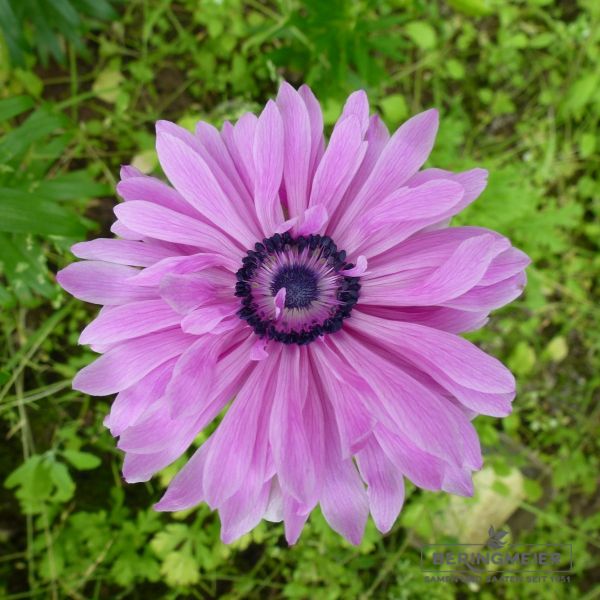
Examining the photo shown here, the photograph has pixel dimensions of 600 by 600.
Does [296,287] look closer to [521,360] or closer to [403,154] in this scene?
[403,154]

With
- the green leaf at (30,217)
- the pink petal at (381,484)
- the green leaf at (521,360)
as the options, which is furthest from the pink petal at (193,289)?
the green leaf at (521,360)

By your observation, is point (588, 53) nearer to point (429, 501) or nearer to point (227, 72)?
point (227, 72)

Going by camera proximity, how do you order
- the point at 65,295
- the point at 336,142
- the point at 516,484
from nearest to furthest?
the point at 336,142 < the point at 65,295 < the point at 516,484

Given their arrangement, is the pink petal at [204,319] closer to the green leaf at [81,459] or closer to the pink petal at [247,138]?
the pink petal at [247,138]

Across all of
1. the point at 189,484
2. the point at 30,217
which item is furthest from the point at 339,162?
the point at 30,217

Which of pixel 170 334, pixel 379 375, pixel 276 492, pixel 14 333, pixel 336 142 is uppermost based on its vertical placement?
pixel 336 142

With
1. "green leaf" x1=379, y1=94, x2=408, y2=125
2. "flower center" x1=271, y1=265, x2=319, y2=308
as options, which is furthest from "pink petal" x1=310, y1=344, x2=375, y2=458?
"green leaf" x1=379, y1=94, x2=408, y2=125

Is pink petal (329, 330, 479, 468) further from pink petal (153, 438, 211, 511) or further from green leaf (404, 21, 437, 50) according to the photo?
green leaf (404, 21, 437, 50)

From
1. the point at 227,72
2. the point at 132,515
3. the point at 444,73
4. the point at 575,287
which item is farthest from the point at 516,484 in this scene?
the point at 227,72
